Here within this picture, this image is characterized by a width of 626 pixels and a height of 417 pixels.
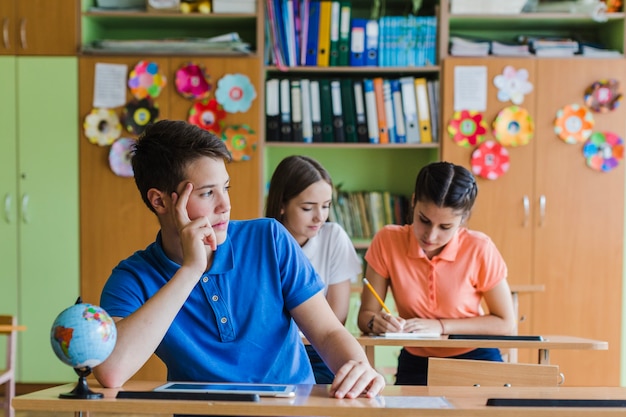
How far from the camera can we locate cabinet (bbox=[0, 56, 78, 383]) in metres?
4.18

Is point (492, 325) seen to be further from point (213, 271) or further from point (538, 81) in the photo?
point (538, 81)

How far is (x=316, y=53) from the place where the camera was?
4.14 meters

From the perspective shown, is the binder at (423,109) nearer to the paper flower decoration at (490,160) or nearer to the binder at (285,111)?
the paper flower decoration at (490,160)

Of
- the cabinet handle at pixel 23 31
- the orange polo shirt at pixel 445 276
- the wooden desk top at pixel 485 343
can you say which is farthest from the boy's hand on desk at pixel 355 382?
the cabinet handle at pixel 23 31

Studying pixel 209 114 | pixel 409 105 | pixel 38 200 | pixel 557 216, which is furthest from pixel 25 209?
pixel 557 216

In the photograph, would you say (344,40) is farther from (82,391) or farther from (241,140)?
(82,391)

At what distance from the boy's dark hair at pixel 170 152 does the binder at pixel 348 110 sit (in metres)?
2.58

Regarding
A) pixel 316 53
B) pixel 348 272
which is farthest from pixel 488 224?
pixel 348 272

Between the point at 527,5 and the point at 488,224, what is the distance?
1158 millimetres

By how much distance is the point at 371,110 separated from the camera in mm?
4164

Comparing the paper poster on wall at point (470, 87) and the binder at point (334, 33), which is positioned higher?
the binder at point (334, 33)

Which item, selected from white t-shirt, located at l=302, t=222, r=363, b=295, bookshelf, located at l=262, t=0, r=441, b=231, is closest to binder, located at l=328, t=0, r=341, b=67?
bookshelf, located at l=262, t=0, r=441, b=231

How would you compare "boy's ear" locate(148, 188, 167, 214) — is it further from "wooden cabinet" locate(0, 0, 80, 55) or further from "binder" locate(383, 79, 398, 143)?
"wooden cabinet" locate(0, 0, 80, 55)

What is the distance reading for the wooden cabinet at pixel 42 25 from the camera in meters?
4.14
